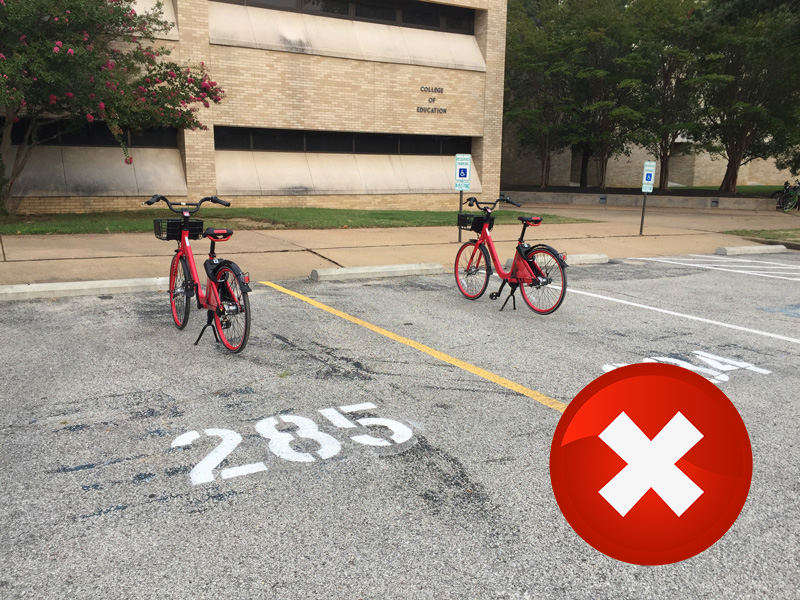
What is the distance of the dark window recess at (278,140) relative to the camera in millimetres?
24531

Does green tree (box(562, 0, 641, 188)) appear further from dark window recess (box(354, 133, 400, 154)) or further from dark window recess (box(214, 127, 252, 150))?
dark window recess (box(214, 127, 252, 150))

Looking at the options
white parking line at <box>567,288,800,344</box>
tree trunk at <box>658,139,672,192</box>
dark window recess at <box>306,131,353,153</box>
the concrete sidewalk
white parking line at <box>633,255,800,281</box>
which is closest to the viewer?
white parking line at <box>567,288,800,344</box>

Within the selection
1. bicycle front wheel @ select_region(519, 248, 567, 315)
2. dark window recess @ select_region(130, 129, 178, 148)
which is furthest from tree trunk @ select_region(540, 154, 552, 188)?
bicycle front wheel @ select_region(519, 248, 567, 315)

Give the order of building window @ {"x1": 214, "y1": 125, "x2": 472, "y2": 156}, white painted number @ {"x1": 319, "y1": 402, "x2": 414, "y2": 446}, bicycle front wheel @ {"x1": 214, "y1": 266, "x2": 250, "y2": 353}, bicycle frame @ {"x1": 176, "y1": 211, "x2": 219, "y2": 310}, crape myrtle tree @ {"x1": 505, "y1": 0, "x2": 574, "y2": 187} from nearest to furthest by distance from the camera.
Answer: white painted number @ {"x1": 319, "y1": 402, "x2": 414, "y2": 446} < bicycle front wheel @ {"x1": 214, "y1": 266, "x2": 250, "y2": 353} < bicycle frame @ {"x1": 176, "y1": 211, "x2": 219, "y2": 310} < building window @ {"x1": 214, "y1": 125, "x2": 472, "y2": 156} < crape myrtle tree @ {"x1": 505, "y1": 0, "x2": 574, "y2": 187}

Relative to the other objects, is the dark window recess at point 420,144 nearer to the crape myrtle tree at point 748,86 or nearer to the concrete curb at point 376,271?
the crape myrtle tree at point 748,86

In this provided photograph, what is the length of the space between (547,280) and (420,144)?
820 inches

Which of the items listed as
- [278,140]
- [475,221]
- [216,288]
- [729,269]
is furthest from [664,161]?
[216,288]

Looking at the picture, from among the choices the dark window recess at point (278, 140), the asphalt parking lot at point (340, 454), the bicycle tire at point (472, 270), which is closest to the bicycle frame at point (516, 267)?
the bicycle tire at point (472, 270)

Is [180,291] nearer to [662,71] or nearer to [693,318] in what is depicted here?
[693,318]

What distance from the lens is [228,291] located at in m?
6.04

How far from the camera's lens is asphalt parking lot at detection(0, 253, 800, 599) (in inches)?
115

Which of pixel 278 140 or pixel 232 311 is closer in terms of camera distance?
pixel 232 311

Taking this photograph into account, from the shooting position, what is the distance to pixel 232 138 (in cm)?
2411

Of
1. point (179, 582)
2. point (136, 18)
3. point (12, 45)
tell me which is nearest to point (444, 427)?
point (179, 582)
